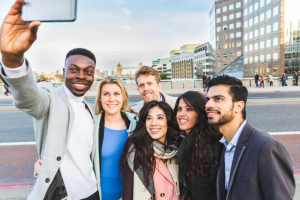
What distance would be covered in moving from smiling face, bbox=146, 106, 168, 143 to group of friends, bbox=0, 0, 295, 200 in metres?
0.01

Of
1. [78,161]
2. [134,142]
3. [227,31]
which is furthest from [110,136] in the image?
[227,31]

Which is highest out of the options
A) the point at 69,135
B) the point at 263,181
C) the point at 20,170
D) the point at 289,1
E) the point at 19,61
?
the point at 289,1

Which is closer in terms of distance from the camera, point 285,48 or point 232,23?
point 285,48

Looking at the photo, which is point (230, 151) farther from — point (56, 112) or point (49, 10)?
point (49, 10)

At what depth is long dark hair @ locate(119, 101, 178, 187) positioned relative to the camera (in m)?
2.23

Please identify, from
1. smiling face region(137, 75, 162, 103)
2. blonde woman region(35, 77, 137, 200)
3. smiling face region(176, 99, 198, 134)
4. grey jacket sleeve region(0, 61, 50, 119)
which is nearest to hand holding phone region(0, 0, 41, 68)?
grey jacket sleeve region(0, 61, 50, 119)

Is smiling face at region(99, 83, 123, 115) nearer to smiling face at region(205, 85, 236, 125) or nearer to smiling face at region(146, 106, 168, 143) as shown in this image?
smiling face at region(146, 106, 168, 143)

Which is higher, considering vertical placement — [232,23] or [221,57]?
[232,23]

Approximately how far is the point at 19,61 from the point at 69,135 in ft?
2.48

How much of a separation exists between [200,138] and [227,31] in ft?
269

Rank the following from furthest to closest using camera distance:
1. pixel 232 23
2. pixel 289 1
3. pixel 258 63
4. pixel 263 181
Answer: pixel 232 23, pixel 258 63, pixel 289 1, pixel 263 181

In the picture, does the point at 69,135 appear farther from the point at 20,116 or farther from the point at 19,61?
the point at 20,116

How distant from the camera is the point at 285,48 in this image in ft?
169

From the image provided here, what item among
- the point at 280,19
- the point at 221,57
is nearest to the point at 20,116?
the point at 280,19
